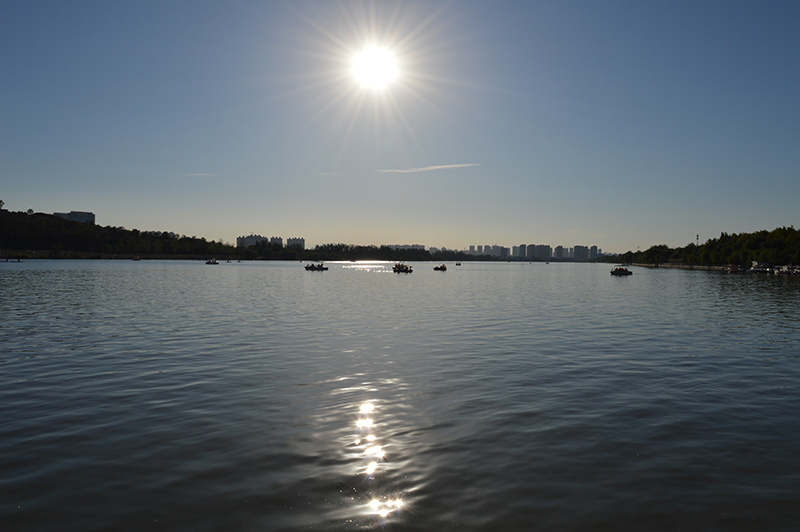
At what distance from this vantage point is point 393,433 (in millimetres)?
12617

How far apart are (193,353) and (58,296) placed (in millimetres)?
39370

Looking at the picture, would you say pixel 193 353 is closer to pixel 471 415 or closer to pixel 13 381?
pixel 13 381

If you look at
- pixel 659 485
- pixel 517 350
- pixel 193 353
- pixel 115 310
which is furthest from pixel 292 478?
pixel 115 310

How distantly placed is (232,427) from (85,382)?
28.3 feet

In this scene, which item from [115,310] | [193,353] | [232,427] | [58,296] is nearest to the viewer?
[232,427]

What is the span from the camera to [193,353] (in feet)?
77.5

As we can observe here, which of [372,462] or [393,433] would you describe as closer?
[372,462]

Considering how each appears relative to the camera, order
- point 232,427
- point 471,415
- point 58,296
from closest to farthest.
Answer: point 232,427
point 471,415
point 58,296

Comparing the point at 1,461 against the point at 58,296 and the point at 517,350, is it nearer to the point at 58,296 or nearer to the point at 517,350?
the point at 517,350

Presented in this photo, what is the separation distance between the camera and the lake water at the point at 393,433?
857 cm

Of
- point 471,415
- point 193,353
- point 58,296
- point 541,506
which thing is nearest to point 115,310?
point 58,296

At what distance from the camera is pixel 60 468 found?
10.2 meters

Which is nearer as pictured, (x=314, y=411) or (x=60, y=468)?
(x=60, y=468)

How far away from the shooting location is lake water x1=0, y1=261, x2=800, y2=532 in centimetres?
857
